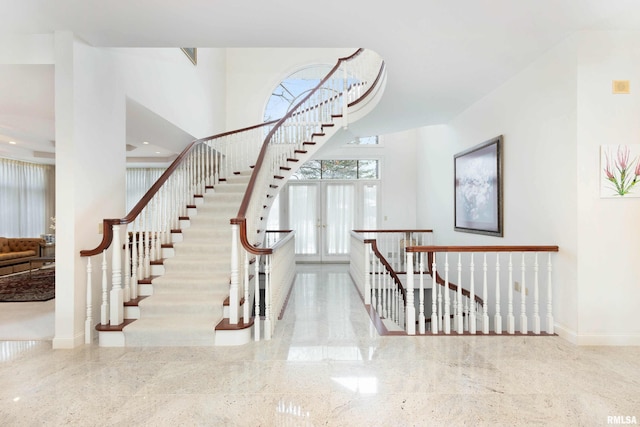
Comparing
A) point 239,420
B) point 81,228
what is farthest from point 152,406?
point 81,228

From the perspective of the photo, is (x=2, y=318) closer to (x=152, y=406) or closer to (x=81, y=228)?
(x=81, y=228)

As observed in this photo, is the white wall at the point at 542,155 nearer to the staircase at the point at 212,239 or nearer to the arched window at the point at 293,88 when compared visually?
the staircase at the point at 212,239

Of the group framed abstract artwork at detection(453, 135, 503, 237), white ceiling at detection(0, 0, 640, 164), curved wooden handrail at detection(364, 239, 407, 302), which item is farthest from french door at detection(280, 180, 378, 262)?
white ceiling at detection(0, 0, 640, 164)

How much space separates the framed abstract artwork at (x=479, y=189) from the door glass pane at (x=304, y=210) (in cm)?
386

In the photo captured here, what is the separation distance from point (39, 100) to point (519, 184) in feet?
19.1

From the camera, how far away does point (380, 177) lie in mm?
8625

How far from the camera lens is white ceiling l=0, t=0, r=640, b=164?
2.54m

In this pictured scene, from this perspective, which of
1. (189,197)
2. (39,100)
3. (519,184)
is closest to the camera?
(519,184)

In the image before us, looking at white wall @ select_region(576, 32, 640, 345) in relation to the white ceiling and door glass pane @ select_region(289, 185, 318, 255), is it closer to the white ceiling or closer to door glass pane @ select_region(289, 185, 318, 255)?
the white ceiling

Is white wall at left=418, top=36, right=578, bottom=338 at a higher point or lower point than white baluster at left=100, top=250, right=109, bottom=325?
higher

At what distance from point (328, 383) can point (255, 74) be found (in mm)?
8065

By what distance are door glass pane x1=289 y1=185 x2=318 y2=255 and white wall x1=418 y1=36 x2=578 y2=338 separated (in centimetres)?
443

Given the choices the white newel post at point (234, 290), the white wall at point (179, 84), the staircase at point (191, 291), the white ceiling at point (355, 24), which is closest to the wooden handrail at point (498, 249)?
the white newel post at point (234, 290)

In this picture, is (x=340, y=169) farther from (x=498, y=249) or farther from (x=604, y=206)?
(x=604, y=206)
